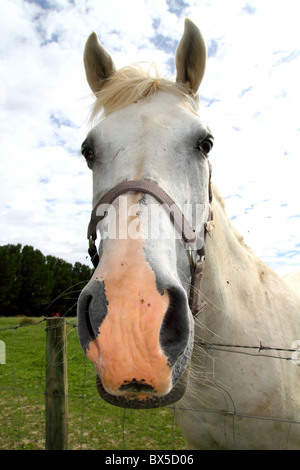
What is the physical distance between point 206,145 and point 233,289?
A: 111 centimetres

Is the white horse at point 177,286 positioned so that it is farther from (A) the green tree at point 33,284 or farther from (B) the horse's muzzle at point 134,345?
(A) the green tree at point 33,284

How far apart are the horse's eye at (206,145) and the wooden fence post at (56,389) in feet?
6.98

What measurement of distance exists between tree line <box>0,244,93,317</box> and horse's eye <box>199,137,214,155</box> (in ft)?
154

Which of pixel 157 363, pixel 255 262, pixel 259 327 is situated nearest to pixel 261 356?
pixel 259 327

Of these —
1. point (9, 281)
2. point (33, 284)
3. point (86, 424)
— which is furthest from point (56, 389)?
point (33, 284)

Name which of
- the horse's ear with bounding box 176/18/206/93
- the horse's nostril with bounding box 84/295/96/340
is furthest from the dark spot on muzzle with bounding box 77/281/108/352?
the horse's ear with bounding box 176/18/206/93

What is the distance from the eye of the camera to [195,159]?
6.18ft

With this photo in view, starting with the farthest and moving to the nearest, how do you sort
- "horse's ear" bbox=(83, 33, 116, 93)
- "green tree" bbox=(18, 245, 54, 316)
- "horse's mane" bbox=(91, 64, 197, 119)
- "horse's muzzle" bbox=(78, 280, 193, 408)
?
"green tree" bbox=(18, 245, 54, 316) < "horse's ear" bbox=(83, 33, 116, 93) < "horse's mane" bbox=(91, 64, 197, 119) < "horse's muzzle" bbox=(78, 280, 193, 408)

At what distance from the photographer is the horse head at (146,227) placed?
3.54 ft

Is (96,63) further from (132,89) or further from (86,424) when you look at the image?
(86,424)

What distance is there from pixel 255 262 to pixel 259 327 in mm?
685

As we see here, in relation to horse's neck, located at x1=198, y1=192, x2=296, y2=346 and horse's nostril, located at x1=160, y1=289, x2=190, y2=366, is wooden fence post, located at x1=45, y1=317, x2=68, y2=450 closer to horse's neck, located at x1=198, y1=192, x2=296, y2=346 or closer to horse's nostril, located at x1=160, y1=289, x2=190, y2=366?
horse's neck, located at x1=198, y1=192, x2=296, y2=346

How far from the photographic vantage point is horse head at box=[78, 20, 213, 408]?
42.4 inches

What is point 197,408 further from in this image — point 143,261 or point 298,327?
point 143,261
